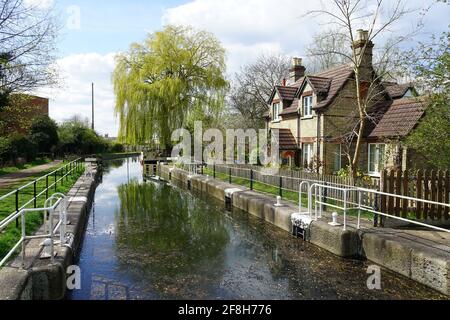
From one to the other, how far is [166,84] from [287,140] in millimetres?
12703

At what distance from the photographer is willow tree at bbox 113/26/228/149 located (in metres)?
29.9

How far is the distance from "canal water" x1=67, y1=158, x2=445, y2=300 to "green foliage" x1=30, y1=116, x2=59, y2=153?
2668cm

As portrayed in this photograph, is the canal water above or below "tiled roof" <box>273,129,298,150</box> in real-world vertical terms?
below

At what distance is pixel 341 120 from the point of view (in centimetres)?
1980

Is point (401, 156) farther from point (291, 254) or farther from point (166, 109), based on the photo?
point (166, 109)

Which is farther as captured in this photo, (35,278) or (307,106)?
(307,106)

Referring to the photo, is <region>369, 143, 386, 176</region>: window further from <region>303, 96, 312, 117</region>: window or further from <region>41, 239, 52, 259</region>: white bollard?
<region>41, 239, 52, 259</region>: white bollard

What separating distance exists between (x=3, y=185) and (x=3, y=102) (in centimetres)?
488

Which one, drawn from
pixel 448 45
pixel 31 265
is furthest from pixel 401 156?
pixel 31 265

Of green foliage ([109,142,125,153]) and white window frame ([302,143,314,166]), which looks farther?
green foliage ([109,142,125,153])

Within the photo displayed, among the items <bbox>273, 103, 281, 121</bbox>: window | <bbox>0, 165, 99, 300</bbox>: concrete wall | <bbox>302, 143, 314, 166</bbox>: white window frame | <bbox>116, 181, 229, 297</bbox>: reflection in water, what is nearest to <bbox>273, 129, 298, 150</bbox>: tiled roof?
<bbox>302, 143, 314, 166</bbox>: white window frame

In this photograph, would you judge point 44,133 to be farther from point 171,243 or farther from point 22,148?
point 171,243

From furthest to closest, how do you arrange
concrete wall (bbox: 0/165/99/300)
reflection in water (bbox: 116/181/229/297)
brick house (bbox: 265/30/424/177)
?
brick house (bbox: 265/30/424/177) < reflection in water (bbox: 116/181/229/297) < concrete wall (bbox: 0/165/99/300)

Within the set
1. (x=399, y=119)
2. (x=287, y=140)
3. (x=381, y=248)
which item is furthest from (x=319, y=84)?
(x=381, y=248)
